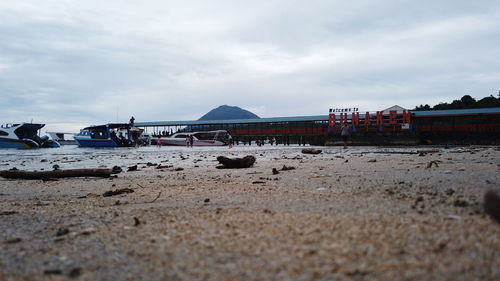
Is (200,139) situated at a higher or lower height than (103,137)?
lower

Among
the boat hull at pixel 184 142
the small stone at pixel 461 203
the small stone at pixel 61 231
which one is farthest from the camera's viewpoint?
the boat hull at pixel 184 142

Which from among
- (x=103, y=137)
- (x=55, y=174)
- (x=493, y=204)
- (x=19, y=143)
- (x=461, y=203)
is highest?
(x=103, y=137)

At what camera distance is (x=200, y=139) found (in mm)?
62156

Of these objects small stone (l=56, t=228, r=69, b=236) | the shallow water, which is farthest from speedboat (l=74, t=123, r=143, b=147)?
small stone (l=56, t=228, r=69, b=236)

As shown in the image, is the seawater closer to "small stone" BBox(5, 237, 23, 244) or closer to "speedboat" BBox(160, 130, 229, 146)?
"small stone" BBox(5, 237, 23, 244)

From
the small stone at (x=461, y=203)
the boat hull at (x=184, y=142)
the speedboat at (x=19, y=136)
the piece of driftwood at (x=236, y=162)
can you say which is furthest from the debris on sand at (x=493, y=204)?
the boat hull at (x=184, y=142)

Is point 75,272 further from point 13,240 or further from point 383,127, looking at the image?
point 383,127

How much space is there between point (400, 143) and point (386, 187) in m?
39.0

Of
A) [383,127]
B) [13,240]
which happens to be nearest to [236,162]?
[13,240]

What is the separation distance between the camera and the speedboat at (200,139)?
56.9 metres

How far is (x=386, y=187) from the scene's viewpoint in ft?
14.8

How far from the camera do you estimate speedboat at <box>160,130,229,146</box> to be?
5694cm

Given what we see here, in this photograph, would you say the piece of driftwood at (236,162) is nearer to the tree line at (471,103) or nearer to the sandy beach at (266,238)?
the sandy beach at (266,238)

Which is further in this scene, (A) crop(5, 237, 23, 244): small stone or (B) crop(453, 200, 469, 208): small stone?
(B) crop(453, 200, 469, 208): small stone
